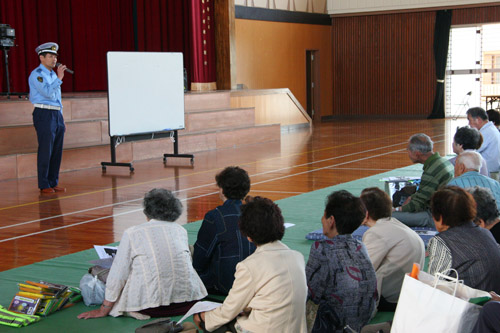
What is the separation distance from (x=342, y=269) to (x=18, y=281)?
238 centimetres

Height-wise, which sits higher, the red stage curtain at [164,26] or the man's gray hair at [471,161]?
the red stage curtain at [164,26]

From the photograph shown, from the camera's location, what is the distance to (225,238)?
150 inches

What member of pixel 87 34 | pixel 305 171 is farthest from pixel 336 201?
pixel 87 34

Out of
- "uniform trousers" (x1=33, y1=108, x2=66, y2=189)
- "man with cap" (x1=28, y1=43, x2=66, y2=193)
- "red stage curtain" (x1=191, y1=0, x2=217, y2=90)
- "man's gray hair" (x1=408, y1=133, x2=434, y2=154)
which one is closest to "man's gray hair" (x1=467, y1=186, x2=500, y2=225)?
"man's gray hair" (x1=408, y1=133, x2=434, y2=154)

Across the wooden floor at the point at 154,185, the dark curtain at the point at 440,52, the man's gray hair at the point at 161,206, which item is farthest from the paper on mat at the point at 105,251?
the dark curtain at the point at 440,52

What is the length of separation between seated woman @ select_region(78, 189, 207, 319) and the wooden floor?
64.4 inches

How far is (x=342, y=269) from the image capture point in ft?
9.88

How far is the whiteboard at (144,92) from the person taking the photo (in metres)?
9.99

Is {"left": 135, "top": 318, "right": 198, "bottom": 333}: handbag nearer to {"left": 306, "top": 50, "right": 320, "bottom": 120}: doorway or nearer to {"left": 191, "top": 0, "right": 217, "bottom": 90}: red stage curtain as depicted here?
{"left": 191, "top": 0, "right": 217, "bottom": 90}: red stage curtain

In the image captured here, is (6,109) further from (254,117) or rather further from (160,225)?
(160,225)

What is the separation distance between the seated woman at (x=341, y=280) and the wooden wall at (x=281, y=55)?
14.7 meters

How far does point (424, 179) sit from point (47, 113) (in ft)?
15.0

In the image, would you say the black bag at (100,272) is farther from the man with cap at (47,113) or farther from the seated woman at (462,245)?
the man with cap at (47,113)

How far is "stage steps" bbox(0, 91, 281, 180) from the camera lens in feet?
31.2
